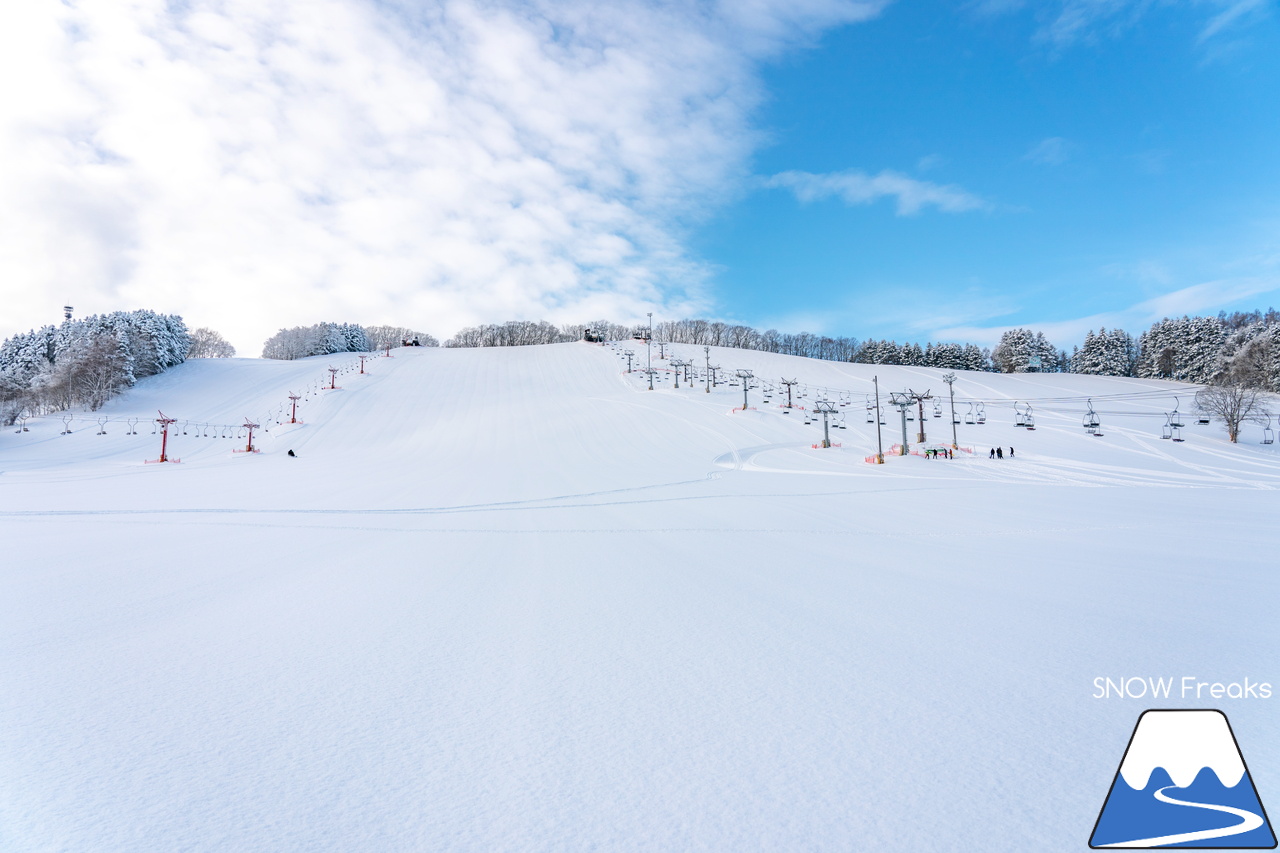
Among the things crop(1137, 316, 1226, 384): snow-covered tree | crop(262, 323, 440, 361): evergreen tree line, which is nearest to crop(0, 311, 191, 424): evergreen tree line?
crop(262, 323, 440, 361): evergreen tree line

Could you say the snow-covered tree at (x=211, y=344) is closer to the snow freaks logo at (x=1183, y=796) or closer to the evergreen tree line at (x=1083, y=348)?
the evergreen tree line at (x=1083, y=348)

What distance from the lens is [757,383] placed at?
64.9m

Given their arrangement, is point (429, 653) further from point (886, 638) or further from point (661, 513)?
point (661, 513)

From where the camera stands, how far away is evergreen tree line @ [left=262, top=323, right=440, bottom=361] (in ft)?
326

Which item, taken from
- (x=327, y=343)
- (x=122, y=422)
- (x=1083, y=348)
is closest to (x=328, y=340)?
(x=327, y=343)

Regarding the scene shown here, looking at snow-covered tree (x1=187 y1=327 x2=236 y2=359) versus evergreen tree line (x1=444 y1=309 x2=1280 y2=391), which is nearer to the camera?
evergreen tree line (x1=444 y1=309 x2=1280 y2=391)

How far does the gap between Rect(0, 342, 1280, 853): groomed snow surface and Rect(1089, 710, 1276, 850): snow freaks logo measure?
7cm

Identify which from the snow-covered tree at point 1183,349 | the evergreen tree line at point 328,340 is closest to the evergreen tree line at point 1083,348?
the snow-covered tree at point 1183,349

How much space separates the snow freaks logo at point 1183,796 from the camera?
70.6 inches

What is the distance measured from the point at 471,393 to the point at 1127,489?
51.9m

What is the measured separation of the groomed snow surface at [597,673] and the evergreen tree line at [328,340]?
8107 cm

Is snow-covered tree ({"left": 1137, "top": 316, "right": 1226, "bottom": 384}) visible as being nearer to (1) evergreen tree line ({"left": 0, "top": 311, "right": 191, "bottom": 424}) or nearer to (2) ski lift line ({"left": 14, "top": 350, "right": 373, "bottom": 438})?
(2) ski lift line ({"left": 14, "top": 350, "right": 373, "bottom": 438})

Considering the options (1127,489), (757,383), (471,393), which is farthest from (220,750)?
(757,383)

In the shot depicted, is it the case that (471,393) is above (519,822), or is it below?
above
